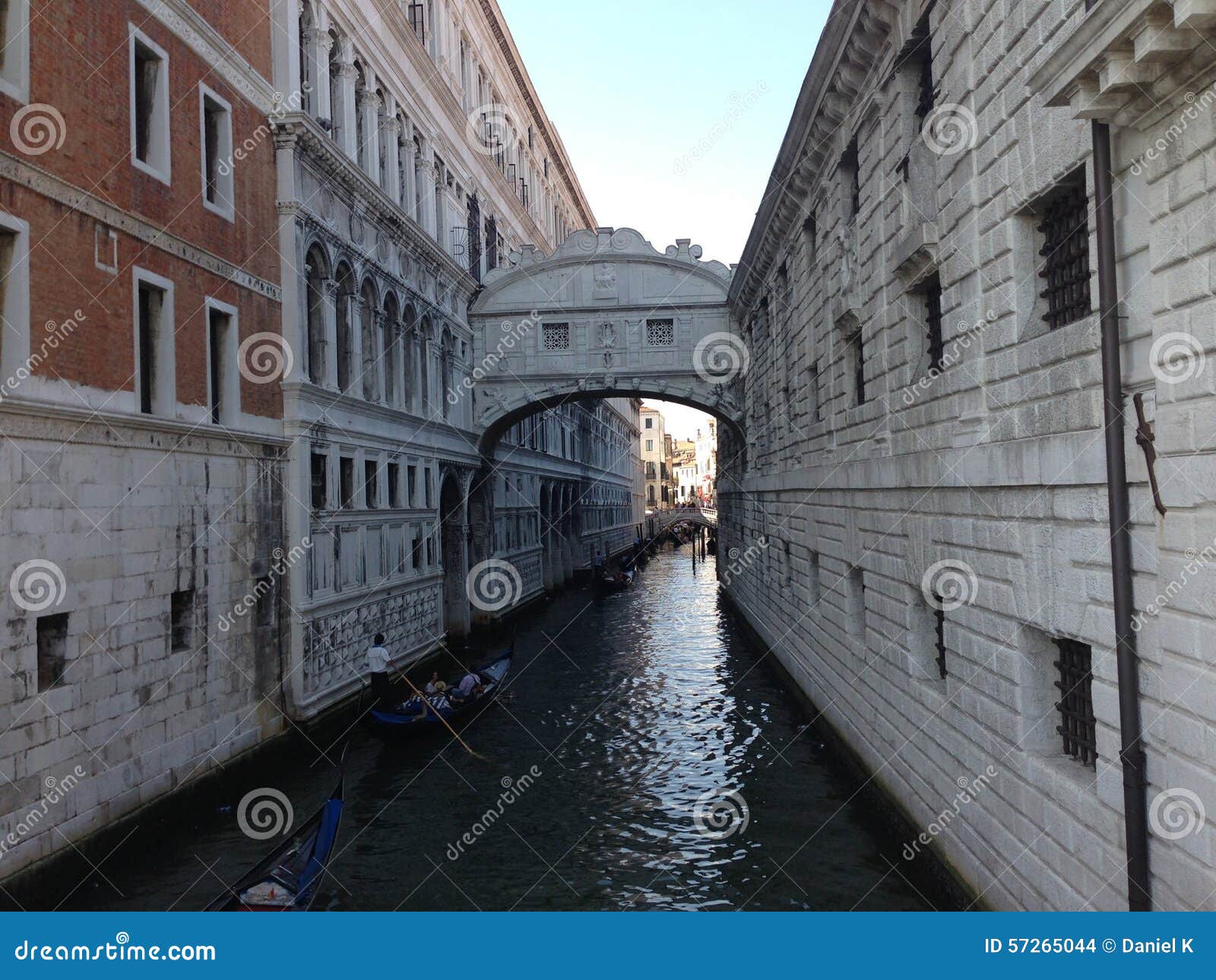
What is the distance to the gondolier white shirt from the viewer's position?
14.6 metres

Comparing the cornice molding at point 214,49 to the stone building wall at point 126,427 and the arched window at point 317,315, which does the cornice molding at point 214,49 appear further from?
the arched window at point 317,315

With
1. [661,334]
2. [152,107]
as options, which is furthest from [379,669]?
[661,334]

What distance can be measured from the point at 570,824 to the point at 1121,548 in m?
6.94

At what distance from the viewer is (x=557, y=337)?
2400 centimetres

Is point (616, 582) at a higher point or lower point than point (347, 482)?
lower

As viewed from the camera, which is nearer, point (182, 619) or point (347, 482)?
point (182, 619)

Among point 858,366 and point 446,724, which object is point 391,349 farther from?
point 858,366

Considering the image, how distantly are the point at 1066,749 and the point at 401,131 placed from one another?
16911 millimetres

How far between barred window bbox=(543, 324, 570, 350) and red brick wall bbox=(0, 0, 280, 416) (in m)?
11.4

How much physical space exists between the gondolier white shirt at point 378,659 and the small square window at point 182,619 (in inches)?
154

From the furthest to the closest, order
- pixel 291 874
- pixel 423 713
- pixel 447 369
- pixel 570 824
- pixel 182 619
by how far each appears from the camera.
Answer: pixel 447 369
pixel 423 713
pixel 182 619
pixel 570 824
pixel 291 874

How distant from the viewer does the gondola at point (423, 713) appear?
43.3 feet

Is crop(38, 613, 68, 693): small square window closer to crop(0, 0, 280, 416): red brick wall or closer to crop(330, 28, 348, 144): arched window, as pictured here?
crop(0, 0, 280, 416): red brick wall

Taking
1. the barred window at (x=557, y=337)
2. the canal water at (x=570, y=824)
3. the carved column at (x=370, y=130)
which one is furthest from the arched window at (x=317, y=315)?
the barred window at (x=557, y=337)
